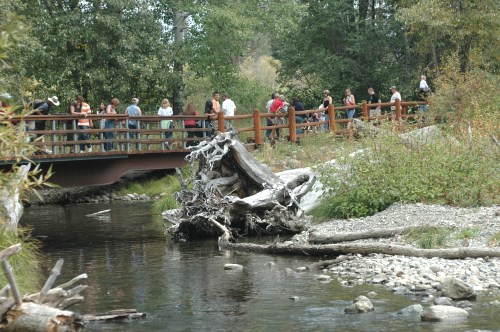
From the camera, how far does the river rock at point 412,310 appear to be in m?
10.6

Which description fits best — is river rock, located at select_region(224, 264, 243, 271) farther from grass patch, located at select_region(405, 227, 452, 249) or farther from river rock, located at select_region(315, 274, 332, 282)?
grass patch, located at select_region(405, 227, 452, 249)

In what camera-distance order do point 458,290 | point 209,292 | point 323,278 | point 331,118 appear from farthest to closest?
point 331,118
point 323,278
point 209,292
point 458,290

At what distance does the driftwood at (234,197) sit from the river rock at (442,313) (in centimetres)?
772

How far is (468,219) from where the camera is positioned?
52.6ft

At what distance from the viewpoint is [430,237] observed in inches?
584

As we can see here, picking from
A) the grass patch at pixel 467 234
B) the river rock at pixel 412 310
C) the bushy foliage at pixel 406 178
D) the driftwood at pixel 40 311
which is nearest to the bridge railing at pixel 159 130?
the bushy foliage at pixel 406 178

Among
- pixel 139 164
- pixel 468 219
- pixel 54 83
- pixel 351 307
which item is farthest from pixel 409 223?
pixel 54 83

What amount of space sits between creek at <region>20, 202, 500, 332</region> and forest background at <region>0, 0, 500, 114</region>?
1094 centimetres

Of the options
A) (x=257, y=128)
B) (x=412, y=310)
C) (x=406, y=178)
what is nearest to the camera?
(x=412, y=310)

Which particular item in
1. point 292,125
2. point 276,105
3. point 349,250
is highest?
point 276,105

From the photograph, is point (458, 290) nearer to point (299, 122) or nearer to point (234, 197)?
point (234, 197)

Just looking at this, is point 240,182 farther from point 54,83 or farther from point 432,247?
point 54,83

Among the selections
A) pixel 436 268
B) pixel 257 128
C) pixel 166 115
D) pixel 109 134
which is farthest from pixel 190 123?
pixel 436 268

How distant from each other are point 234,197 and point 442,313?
8093mm
